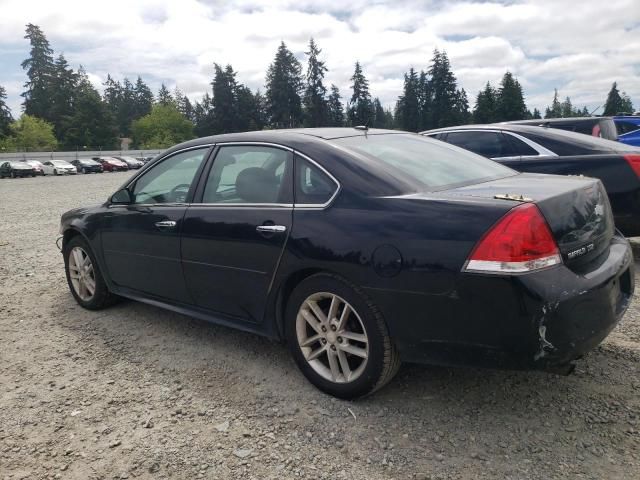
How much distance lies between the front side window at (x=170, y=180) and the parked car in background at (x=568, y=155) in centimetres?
379

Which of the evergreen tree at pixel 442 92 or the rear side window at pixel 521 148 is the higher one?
the evergreen tree at pixel 442 92

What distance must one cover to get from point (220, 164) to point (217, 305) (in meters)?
1.00

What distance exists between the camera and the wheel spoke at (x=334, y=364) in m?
2.91

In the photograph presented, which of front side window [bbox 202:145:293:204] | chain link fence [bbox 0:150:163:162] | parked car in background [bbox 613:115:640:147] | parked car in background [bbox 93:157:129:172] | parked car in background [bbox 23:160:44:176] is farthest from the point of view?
chain link fence [bbox 0:150:163:162]

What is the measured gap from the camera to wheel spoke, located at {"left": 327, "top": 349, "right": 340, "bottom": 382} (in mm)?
2914

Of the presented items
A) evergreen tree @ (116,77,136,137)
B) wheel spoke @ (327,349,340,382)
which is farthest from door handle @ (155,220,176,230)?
evergreen tree @ (116,77,136,137)

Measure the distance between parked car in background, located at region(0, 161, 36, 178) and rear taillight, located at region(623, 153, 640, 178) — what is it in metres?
44.0

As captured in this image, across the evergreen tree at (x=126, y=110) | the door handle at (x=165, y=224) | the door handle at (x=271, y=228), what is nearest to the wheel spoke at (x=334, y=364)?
the door handle at (x=271, y=228)

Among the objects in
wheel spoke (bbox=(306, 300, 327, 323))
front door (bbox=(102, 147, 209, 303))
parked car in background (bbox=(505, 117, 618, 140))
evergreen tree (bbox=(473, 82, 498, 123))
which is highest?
evergreen tree (bbox=(473, 82, 498, 123))

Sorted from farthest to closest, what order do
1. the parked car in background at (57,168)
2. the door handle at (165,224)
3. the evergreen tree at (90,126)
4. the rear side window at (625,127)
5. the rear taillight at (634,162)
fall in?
the evergreen tree at (90,126)
the parked car in background at (57,168)
the rear side window at (625,127)
the rear taillight at (634,162)
the door handle at (165,224)

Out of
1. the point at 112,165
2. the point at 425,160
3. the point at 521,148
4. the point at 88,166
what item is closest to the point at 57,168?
the point at 88,166

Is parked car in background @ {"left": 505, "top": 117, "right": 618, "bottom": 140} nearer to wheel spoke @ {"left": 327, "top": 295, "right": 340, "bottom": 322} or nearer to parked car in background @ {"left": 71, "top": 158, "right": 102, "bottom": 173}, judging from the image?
wheel spoke @ {"left": 327, "top": 295, "right": 340, "bottom": 322}

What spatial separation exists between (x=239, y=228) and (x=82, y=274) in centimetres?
231

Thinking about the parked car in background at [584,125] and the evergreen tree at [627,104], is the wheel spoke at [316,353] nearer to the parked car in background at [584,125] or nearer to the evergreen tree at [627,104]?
the parked car in background at [584,125]
